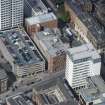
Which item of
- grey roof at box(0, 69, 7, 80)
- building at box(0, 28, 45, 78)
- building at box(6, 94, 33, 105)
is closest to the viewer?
building at box(6, 94, 33, 105)

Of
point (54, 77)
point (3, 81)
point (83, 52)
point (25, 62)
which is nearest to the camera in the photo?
point (3, 81)

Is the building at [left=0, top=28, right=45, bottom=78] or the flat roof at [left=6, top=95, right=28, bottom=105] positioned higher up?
the building at [left=0, top=28, right=45, bottom=78]

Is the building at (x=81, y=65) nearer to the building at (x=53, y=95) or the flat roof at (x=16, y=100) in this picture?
the building at (x=53, y=95)

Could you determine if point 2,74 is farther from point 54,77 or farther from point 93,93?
point 93,93

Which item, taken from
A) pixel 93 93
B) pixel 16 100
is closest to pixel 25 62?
pixel 16 100

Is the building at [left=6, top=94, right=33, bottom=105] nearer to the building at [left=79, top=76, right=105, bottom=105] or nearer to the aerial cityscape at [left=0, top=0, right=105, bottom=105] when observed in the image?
the aerial cityscape at [left=0, top=0, right=105, bottom=105]

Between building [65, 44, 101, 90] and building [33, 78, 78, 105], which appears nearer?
building [33, 78, 78, 105]

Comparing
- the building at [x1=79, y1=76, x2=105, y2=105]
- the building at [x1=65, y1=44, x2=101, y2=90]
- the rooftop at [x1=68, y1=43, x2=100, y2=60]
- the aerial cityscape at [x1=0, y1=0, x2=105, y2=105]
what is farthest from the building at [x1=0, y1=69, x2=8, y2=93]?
the building at [x1=79, y1=76, x2=105, y2=105]
